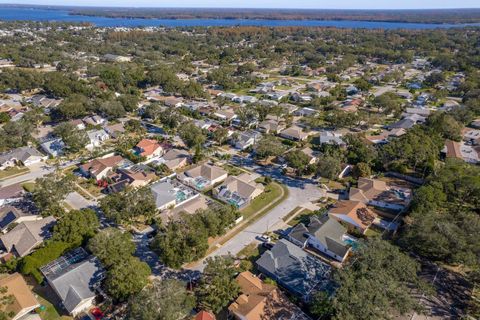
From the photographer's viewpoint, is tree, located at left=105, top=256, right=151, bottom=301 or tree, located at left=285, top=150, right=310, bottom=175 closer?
tree, located at left=105, top=256, right=151, bottom=301

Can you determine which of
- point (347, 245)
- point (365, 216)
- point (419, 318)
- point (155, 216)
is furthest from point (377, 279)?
point (155, 216)

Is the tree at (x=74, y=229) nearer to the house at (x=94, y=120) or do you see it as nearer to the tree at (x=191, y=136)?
the tree at (x=191, y=136)

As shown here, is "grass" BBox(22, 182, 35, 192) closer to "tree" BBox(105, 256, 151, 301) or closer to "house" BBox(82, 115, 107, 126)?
"house" BBox(82, 115, 107, 126)

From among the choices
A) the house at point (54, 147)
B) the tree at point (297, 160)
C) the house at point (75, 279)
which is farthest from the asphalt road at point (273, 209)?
the house at point (54, 147)

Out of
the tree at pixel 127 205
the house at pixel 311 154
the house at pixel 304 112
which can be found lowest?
the house at pixel 304 112

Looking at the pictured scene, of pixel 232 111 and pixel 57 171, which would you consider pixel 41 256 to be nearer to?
pixel 57 171

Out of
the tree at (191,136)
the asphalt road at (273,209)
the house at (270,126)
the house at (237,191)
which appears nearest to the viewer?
the asphalt road at (273,209)

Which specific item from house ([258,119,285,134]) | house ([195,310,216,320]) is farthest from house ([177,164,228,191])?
house ([195,310,216,320])
